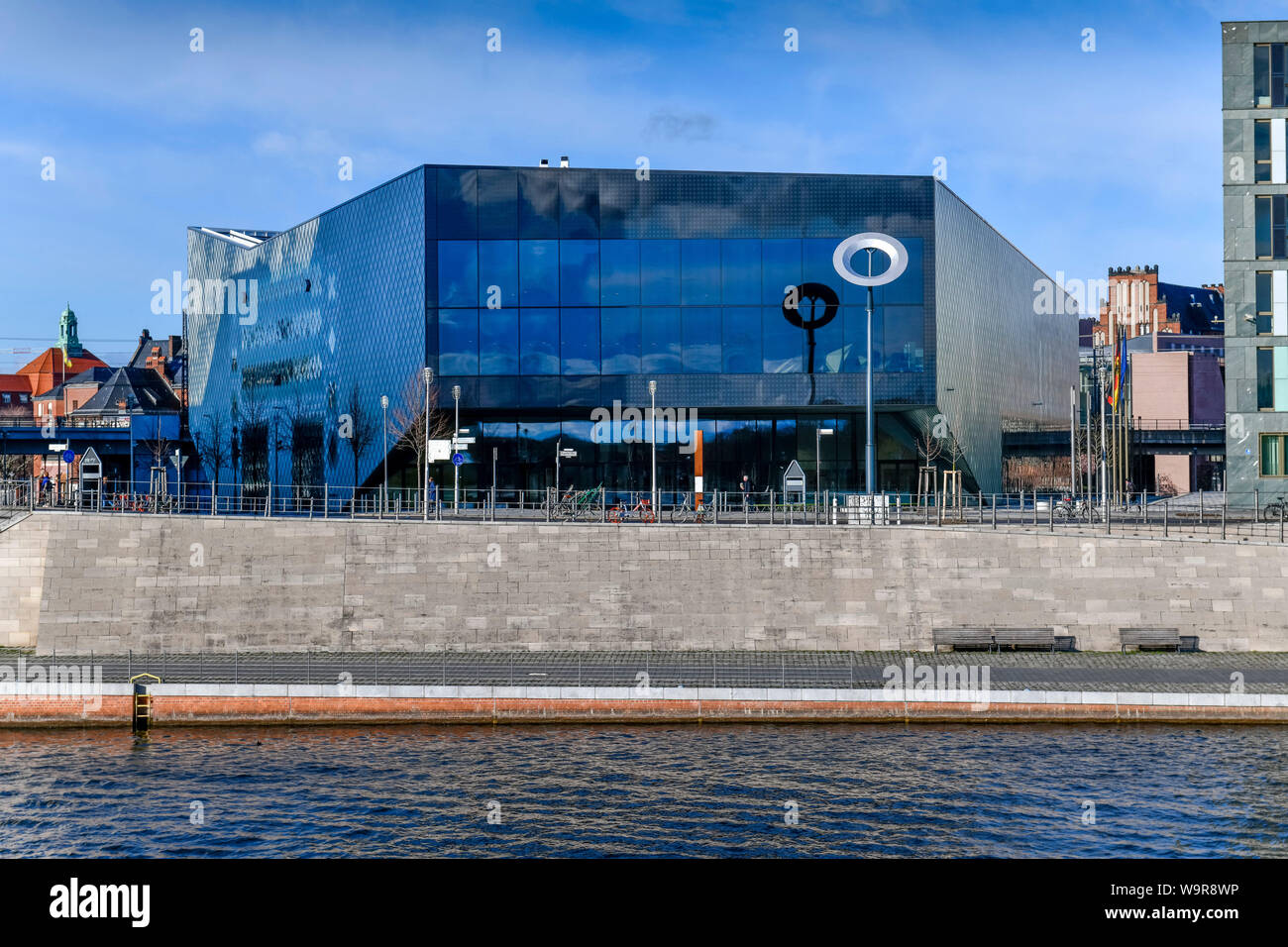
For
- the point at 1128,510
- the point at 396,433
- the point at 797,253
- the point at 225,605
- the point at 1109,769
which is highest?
the point at 797,253

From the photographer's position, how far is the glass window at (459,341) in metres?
59.7

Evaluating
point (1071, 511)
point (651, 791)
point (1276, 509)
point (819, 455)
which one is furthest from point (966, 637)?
point (819, 455)

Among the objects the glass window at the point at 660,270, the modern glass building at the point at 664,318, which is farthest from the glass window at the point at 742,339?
the glass window at the point at 660,270

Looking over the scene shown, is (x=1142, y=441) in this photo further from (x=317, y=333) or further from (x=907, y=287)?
(x=317, y=333)

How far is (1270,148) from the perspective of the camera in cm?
4381

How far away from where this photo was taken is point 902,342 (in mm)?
59750

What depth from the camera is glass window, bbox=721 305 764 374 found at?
196ft

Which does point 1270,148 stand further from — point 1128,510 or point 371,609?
point 371,609

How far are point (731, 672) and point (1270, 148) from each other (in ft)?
90.3

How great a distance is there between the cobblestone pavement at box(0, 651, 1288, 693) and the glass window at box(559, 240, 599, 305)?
26991 millimetres

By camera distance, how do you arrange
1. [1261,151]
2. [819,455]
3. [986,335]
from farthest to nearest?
1. [986,335]
2. [819,455]
3. [1261,151]

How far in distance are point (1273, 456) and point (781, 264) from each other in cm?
2330

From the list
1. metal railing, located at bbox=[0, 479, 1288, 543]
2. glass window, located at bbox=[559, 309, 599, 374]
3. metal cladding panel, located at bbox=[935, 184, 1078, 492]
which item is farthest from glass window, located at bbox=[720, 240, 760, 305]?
metal railing, located at bbox=[0, 479, 1288, 543]
